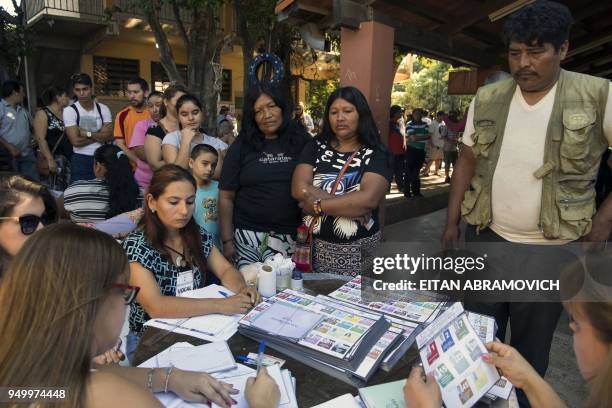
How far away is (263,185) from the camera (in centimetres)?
277

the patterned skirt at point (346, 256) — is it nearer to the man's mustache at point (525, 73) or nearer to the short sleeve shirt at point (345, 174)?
the short sleeve shirt at point (345, 174)

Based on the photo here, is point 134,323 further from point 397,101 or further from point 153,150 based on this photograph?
point 397,101

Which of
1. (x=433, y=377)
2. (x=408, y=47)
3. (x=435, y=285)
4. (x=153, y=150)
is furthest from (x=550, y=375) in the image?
(x=153, y=150)

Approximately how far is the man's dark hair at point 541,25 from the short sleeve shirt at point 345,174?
0.92 meters

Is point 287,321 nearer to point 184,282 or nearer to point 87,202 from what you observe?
point 184,282

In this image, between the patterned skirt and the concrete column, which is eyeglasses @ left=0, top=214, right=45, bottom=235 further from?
the concrete column

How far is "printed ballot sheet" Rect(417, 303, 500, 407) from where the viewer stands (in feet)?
3.77

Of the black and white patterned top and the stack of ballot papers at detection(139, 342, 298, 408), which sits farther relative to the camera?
the black and white patterned top

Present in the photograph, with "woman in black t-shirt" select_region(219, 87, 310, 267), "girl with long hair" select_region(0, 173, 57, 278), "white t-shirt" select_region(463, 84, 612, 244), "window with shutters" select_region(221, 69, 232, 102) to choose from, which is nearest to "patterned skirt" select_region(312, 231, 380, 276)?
"woman in black t-shirt" select_region(219, 87, 310, 267)

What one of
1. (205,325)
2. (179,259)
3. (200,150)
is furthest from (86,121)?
(205,325)

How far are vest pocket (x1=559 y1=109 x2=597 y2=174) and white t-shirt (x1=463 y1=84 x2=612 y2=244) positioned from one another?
0.08 m

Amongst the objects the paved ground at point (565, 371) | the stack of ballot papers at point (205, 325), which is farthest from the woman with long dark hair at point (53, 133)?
the paved ground at point (565, 371)

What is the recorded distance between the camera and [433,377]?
3.91ft

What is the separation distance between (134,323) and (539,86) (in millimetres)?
2187
